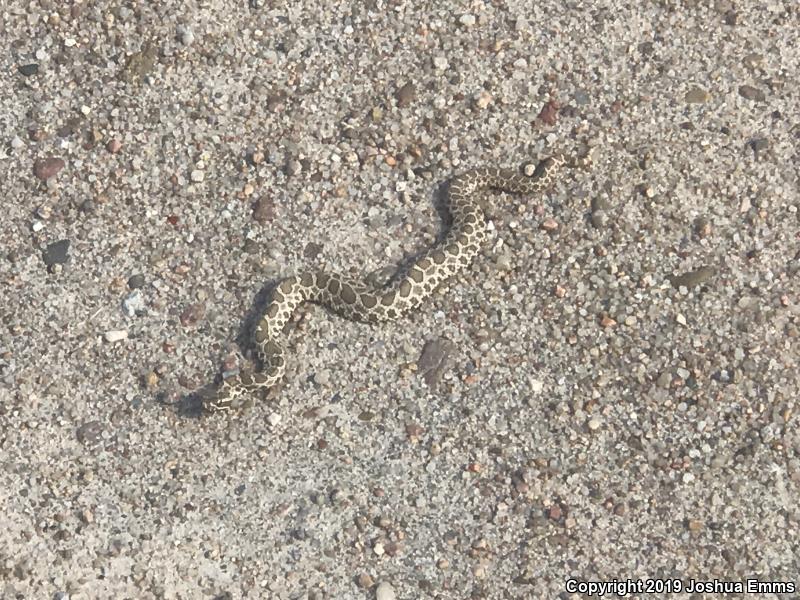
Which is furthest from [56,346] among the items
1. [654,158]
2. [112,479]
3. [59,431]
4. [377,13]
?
[654,158]

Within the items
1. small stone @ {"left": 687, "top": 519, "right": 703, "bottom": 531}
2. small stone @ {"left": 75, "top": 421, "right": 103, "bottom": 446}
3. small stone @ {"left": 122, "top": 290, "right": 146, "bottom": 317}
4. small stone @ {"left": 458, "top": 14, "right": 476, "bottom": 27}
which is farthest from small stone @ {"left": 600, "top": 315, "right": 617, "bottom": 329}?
small stone @ {"left": 75, "top": 421, "right": 103, "bottom": 446}

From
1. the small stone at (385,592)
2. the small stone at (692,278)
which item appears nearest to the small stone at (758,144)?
the small stone at (692,278)

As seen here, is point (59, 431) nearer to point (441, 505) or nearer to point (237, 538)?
point (237, 538)

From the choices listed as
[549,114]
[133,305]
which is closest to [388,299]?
[133,305]

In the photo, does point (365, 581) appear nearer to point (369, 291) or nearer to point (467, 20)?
point (369, 291)

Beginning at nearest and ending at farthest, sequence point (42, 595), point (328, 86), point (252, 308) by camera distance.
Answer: point (42, 595), point (252, 308), point (328, 86)

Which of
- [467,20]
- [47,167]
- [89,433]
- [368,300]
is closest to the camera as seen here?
[89,433]

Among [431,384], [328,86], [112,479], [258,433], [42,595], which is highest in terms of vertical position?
[328,86]
